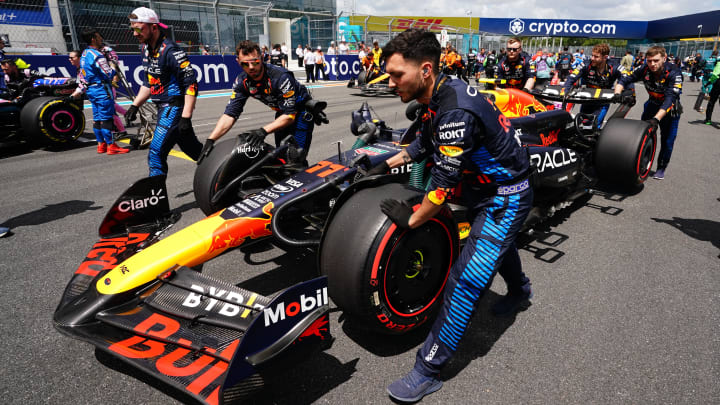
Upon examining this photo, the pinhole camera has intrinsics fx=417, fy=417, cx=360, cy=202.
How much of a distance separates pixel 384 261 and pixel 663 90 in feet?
19.5

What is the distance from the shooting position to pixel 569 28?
4909cm

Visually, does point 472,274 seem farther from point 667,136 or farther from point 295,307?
point 667,136

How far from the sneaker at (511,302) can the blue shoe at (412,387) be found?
880 millimetres

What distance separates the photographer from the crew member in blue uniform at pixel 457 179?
2.02 m

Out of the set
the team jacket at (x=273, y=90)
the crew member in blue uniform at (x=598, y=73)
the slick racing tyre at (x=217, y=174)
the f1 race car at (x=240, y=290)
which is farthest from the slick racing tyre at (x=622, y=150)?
the slick racing tyre at (x=217, y=174)

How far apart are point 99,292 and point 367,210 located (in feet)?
5.14

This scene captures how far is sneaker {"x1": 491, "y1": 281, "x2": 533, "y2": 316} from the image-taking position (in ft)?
9.46

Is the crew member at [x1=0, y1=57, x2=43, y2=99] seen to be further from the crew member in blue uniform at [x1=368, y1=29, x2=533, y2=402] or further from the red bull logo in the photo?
the crew member in blue uniform at [x1=368, y1=29, x2=533, y2=402]

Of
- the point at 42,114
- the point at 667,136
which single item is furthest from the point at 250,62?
Answer: the point at 42,114

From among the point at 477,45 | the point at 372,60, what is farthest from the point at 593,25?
the point at 372,60

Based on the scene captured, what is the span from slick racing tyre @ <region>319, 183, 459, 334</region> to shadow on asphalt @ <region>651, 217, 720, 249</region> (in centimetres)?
322

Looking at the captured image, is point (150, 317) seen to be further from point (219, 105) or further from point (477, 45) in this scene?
point (477, 45)

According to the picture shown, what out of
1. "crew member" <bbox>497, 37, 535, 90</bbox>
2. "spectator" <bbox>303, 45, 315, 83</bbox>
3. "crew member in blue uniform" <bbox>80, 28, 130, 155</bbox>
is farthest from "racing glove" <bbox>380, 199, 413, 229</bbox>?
"spectator" <bbox>303, 45, 315, 83</bbox>

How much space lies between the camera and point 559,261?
3.69 metres
